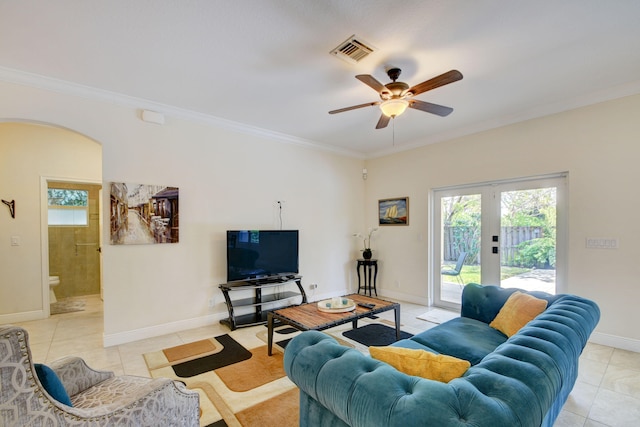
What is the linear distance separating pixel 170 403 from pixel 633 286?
4306 mm

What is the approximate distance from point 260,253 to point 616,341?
13.8ft

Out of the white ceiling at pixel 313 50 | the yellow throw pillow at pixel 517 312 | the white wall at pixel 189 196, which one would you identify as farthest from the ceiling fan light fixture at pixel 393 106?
the white wall at pixel 189 196

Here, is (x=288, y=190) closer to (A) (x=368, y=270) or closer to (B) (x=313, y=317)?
(A) (x=368, y=270)

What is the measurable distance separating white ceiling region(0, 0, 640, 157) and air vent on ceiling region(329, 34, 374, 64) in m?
0.05

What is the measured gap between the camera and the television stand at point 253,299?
149 inches

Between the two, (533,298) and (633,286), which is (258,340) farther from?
(633,286)

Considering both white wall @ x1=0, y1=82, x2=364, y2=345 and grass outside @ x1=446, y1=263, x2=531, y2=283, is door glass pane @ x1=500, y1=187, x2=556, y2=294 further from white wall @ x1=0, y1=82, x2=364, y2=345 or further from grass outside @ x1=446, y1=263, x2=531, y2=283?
white wall @ x1=0, y1=82, x2=364, y2=345

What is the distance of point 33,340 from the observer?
3.39 meters

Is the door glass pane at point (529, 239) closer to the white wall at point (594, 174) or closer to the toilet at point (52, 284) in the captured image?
the white wall at point (594, 174)

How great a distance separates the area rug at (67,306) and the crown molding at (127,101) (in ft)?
11.2

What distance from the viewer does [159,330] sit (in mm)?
3508

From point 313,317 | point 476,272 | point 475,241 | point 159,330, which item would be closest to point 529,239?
point 475,241

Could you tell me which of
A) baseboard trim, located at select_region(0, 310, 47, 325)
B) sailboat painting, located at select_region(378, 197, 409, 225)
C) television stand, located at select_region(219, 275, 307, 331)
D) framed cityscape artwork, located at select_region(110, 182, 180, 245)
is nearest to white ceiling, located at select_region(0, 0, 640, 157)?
framed cityscape artwork, located at select_region(110, 182, 180, 245)

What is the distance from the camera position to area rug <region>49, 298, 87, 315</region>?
4566mm
